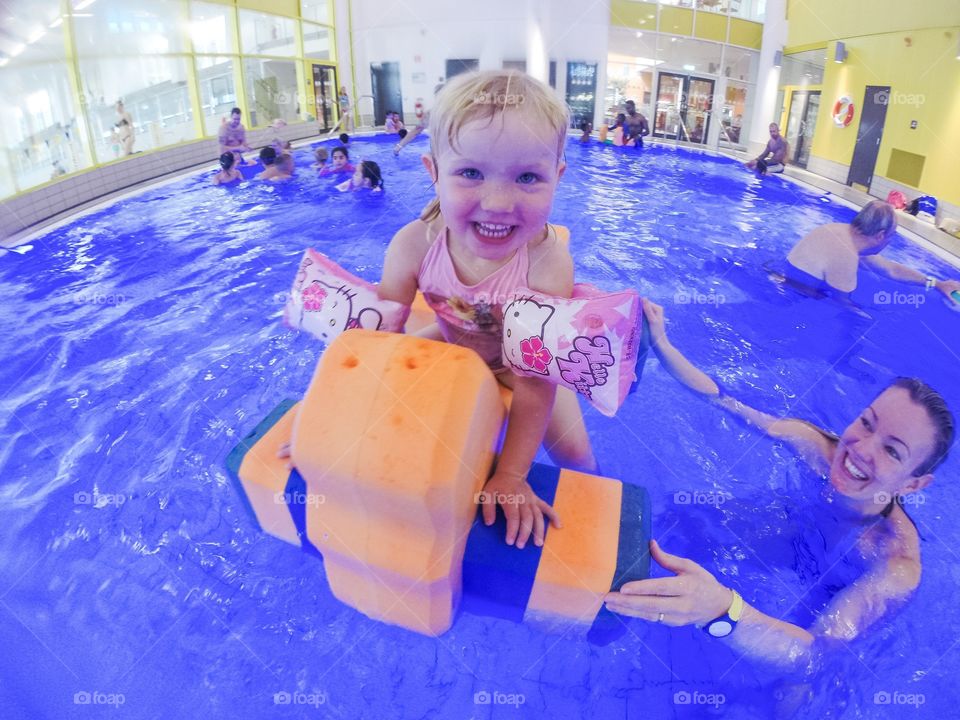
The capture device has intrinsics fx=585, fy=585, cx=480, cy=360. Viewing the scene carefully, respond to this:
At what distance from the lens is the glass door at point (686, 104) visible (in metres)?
18.0

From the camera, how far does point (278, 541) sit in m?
2.67

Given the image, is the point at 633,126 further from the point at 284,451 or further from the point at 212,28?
the point at 284,451

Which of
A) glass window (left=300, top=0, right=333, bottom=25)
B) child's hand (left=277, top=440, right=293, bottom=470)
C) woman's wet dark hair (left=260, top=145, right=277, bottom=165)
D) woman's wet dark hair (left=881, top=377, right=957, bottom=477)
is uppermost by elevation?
glass window (left=300, top=0, right=333, bottom=25)

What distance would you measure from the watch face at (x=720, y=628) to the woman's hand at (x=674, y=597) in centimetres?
4

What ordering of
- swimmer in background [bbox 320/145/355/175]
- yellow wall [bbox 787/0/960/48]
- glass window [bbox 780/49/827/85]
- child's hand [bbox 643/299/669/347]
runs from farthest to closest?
glass window [bbox 780/49/827/85], swimmer in background [bbox 320/145/355/175], yellow wall [bbox 787/0/960/48], child's hand [bbox 643/299/669/347]

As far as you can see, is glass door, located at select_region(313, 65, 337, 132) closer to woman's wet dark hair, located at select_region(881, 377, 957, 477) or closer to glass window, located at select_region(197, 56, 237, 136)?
glass window, located at select_region(197, 56, 237, 136)

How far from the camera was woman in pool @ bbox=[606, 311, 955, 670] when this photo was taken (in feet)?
5.49

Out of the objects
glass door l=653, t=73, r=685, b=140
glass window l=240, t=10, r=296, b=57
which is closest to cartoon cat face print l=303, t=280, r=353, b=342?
glass window l=240, t=10, r=296, b=57

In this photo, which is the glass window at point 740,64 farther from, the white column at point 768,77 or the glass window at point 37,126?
the glass window at point 37,126

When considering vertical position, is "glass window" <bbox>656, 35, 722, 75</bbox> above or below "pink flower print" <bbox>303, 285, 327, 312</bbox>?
above

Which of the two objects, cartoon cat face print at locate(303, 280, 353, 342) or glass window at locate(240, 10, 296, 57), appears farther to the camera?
glass window at locate(240, 10, 296, 57)

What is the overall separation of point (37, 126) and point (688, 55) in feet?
55.8

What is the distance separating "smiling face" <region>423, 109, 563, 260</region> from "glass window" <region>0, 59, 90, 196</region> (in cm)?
927

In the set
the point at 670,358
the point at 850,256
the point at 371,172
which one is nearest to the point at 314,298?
the point at 670,358
